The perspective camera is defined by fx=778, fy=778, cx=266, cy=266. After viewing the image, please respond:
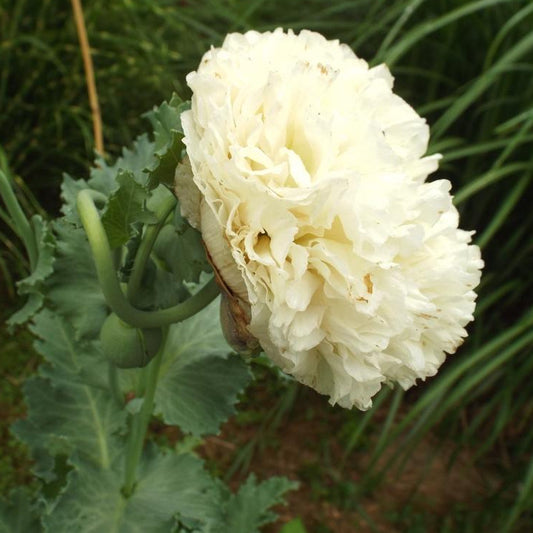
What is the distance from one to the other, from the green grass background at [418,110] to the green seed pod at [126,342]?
2.92 feet

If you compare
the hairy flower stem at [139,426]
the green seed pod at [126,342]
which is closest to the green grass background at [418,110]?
the hairy flower stem at [139,426]

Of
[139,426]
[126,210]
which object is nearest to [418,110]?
[139,426]

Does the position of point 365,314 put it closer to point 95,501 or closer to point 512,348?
point 95,501

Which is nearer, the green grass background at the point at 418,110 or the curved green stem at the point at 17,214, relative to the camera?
the curved green stem at the point at 17,214

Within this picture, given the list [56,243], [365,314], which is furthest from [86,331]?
[365,314]

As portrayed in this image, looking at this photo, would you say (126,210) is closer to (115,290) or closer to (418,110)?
(115,290)

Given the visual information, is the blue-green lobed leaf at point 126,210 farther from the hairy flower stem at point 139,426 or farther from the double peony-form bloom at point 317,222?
the hairy flower stem at point 139,426

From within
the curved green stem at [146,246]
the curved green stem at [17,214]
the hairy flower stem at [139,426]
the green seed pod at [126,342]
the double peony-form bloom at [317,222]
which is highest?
the double peony-form bloom at [317,222]

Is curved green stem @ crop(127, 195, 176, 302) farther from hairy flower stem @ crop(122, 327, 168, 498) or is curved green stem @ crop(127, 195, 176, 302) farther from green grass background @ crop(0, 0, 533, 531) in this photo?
green grass background @ crop(0, 0, 533, 531)

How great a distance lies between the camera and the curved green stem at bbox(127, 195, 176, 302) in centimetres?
65

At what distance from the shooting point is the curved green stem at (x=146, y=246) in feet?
2.14

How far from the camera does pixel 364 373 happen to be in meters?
0.58

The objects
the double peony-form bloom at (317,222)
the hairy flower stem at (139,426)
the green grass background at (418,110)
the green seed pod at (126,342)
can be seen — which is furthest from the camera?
the green grass background at (418,110)

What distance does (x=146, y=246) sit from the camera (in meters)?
0.66
